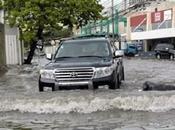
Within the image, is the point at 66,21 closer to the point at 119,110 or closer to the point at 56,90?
the point at 56,90

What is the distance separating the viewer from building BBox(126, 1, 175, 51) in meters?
68.6

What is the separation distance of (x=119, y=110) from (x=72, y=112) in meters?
1.04

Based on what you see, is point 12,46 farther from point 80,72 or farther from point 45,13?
point 80,72

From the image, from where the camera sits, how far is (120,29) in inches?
3659

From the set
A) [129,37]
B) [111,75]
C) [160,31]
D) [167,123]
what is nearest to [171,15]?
[160,31]

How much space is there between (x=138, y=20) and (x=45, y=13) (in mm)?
42922

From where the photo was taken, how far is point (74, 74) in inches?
581

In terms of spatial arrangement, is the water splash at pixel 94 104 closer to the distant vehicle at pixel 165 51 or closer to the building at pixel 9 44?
the building at pixel 9 44

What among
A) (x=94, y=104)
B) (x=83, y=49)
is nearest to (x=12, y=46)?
(x=83, y=49)

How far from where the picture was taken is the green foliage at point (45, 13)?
128 feet

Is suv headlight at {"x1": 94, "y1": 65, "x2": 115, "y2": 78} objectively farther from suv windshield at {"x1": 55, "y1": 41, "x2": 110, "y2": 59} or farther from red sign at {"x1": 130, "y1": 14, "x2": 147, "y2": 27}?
red sign at {"x1": 130, "y1": 14, "x2": 147, "y2": 27}

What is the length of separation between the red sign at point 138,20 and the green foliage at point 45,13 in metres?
38.3

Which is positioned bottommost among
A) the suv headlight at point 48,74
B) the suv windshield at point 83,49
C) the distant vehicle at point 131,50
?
the distant vehicle at point 131,50

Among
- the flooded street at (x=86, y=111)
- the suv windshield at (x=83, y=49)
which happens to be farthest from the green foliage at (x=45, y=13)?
the flooded street at (x=86, y=111)
